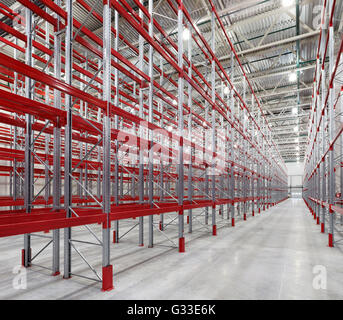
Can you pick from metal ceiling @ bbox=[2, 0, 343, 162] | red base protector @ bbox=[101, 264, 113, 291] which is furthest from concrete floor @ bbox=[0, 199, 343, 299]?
metal ceiling @ bbox=[2, 0, 343, 162]

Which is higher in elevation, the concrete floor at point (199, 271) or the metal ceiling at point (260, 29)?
the metal ceiling at point (260, 29)

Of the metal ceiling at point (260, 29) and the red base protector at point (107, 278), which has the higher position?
the metal ceiling at point (260, 29)

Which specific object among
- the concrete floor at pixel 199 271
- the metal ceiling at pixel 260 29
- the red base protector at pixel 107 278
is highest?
the metal ceiling at pixel 260 29

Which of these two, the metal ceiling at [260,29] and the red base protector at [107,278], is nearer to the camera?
the red base protector at [107,278]

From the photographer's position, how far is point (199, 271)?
529 cm

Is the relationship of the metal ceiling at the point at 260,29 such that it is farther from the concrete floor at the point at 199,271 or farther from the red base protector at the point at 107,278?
the red base protector at the point at 107,278

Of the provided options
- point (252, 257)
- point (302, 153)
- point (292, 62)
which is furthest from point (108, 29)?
point (302, 153)

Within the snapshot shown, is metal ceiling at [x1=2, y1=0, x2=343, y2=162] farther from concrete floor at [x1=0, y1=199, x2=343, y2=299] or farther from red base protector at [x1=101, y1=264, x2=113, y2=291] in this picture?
red base protector at [x1=101, y1=264, x2=113, y2=291]

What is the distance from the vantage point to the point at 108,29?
4543mm

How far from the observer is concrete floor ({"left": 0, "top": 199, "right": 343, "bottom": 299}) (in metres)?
4.17

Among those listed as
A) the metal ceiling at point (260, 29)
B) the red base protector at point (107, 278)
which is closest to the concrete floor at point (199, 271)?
the red base protector at point (107, 278)

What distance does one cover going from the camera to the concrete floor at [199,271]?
4.17 metres
